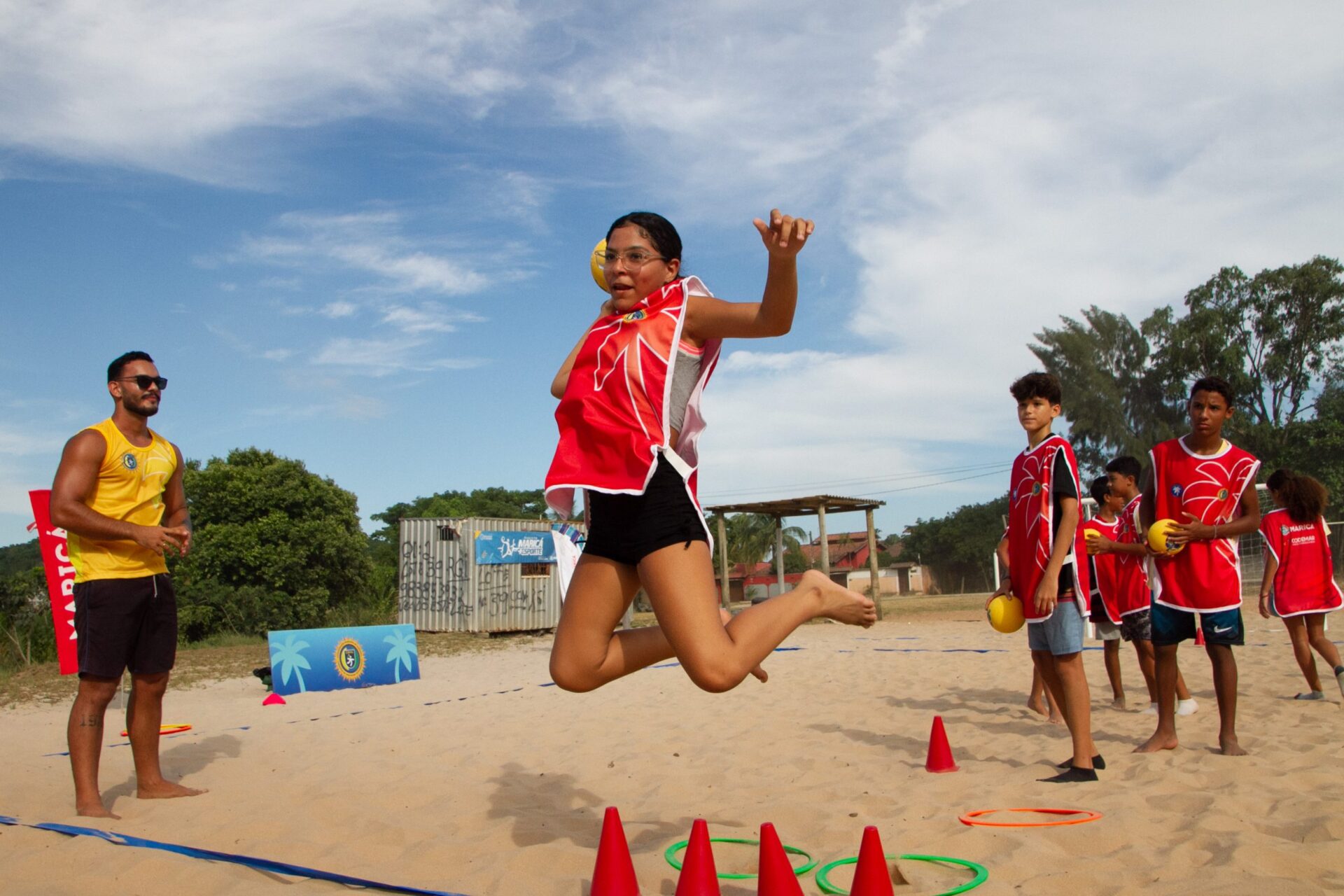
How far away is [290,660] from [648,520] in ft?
29.3

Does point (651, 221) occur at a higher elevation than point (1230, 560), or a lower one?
higher

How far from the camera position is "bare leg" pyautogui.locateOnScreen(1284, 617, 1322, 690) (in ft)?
22.6

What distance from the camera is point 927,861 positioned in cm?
342

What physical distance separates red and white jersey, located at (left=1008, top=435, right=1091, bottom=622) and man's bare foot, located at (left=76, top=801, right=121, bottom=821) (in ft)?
14.9

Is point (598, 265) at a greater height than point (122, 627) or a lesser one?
greater

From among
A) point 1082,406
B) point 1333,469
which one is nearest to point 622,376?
point 1333,469

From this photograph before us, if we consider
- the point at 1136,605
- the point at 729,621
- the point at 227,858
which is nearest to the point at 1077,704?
the point at 729,621

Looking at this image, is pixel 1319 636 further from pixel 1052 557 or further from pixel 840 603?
pixel 840 603

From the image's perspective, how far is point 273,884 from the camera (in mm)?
3271

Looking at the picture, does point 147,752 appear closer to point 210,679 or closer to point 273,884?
point 273,884

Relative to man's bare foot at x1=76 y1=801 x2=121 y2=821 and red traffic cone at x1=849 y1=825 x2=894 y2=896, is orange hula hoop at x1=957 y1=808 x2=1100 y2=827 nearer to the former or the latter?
red traffic cone at x1=849 y1=825 x2=894 y2=896

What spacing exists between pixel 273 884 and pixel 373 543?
198 feet

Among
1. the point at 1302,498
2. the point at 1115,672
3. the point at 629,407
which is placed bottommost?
the point at 1115,672

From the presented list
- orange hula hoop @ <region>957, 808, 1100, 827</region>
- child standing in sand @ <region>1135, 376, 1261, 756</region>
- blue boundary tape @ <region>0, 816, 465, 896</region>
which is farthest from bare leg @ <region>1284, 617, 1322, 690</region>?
blue boundary tape @ <region>0, 816, 465, 896</region>
